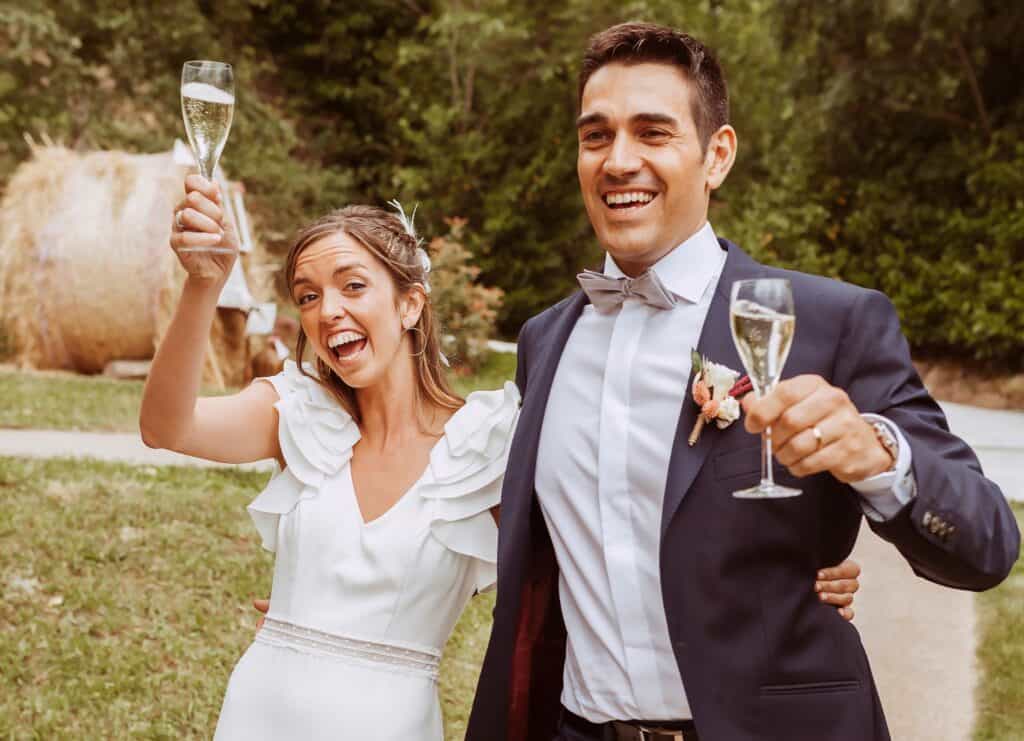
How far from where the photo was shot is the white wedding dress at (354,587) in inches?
106

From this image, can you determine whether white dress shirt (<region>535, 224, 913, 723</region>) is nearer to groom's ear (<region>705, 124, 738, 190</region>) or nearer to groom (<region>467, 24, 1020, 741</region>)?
groom (<region>467, 24, 1020, 741</region>)

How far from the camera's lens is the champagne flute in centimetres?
175

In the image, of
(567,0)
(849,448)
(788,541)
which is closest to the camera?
(849,448)

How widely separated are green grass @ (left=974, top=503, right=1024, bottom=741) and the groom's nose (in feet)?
11.5

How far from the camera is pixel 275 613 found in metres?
2.79

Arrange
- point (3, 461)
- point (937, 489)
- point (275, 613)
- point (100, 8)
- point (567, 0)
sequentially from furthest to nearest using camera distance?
point (567, 0)
point (100, 8)
point (3, 461)
point (275, 613)
point (937, 489)

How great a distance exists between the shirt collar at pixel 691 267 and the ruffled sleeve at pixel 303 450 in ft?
3.13

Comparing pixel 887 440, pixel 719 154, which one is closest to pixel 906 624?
pixel 719 154

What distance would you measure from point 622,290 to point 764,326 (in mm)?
795

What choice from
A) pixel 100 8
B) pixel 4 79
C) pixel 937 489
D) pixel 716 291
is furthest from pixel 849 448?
pixel 100 8

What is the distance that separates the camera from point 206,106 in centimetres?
240

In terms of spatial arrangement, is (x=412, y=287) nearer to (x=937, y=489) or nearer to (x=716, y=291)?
(x=716, y=291)

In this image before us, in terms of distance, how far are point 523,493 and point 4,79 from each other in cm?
2007

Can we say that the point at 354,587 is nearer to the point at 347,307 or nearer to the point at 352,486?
the point at 352,486
